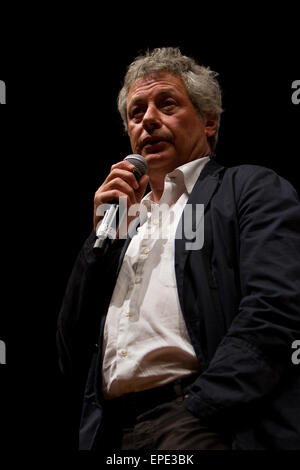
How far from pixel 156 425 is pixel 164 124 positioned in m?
1.03

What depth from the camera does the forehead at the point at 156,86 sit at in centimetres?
170

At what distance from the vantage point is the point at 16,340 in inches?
83.8

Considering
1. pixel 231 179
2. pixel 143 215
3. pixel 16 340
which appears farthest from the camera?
pixel 16 340

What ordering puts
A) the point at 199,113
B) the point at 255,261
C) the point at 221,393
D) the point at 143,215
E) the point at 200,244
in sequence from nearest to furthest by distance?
the point at 221,393 → the point at 255,261 → the point at 200,244 → the point at 143,215 → the point at 199,113

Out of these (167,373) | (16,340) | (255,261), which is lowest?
(16,340)

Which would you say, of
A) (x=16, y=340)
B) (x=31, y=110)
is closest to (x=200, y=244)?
(x=16, y=340)

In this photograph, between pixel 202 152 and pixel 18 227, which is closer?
pixel 202 152

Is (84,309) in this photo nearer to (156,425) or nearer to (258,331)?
(156,425)

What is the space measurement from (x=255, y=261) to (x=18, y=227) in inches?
58.3

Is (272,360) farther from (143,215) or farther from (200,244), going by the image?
(143,215)

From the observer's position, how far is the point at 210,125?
185 centimetres

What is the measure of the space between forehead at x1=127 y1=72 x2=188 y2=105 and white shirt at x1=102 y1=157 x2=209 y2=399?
44cm
